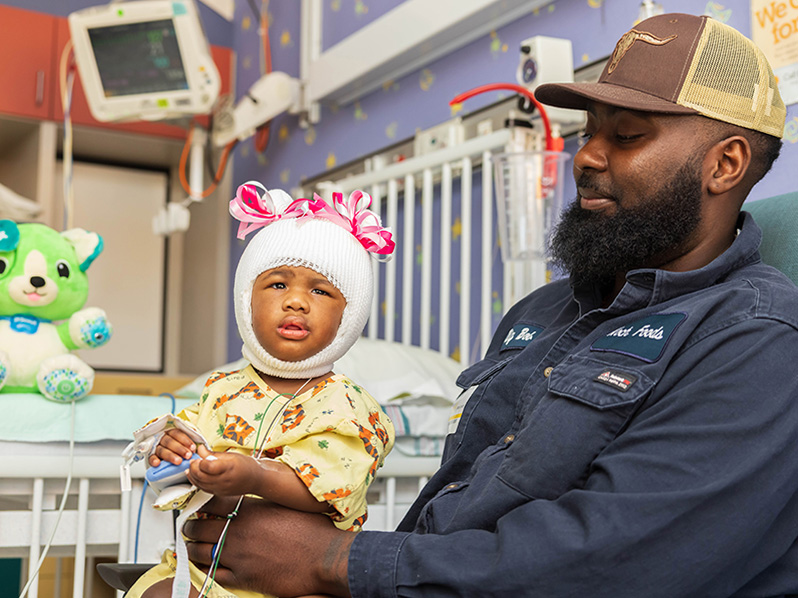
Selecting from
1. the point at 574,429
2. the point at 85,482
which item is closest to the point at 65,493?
the point at 85,482

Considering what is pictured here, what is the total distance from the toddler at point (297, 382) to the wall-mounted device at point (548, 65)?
2.15ft

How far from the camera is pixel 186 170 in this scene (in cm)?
358

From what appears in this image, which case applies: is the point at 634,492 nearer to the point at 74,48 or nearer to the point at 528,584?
the point at 528,584

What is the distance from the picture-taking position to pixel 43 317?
181 cm

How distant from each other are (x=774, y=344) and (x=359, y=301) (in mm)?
631

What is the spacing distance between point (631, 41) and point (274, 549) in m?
0.83

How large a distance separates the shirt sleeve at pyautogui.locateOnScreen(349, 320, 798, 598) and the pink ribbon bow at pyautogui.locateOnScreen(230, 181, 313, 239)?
2.08ft

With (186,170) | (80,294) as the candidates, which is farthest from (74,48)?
(80,294)

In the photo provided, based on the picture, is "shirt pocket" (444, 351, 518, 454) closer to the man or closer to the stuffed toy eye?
the man

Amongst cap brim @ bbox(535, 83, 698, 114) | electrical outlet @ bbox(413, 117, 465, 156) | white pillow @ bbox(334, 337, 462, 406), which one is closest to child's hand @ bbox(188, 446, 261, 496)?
cap brim @ bbox(535, 83, 698, 114)

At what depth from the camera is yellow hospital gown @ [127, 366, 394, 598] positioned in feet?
3.83

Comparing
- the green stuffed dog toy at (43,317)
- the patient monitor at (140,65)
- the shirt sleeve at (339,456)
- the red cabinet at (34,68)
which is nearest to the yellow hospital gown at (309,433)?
the shirt sleeve at (339,456)

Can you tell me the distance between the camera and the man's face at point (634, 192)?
1145 millimetres

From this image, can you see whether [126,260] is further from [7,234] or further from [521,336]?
[521,336]
